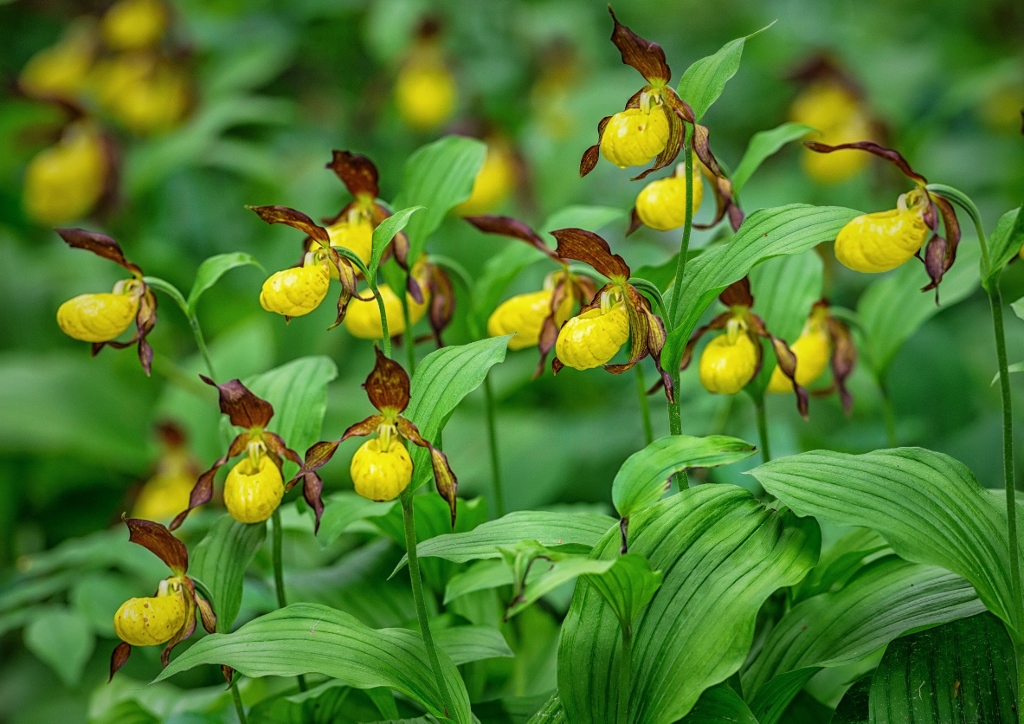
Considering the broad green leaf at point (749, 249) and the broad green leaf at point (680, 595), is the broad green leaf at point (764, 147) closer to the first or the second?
the broad green leaf at point (749, 249)

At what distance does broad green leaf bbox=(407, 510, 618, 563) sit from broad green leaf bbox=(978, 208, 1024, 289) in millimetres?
437

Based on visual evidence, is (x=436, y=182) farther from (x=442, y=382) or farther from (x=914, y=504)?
(x=914, y=504)

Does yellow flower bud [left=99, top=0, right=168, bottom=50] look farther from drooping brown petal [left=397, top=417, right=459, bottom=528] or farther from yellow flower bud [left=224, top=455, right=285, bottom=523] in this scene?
drooping brown petal [left=397, top=417, right=459, bottom=528]

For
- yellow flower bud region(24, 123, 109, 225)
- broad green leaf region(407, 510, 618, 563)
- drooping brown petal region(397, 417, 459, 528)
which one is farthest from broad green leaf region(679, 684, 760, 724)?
yellow flower bud region(24, 123, 109, 225)

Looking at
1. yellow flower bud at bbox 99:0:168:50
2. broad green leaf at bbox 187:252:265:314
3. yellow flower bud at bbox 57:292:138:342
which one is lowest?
yellow flower bud at bbox 57:292:138:342

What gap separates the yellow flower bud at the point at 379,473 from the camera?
84 centimetres

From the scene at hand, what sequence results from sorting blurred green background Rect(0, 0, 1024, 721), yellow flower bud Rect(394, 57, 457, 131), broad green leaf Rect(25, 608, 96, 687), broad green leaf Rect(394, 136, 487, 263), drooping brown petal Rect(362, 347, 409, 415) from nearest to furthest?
drooping brown petal Rect(362, 347, 409, 415)
broad green leaf Rect(394, 136, 487, 263)
broad green leaf Rect(25, 608, 96, 687)
blurred green background Rect(0, 0, 1024, 721)
yellow flower bud Rect(394, 57, 457, 131)

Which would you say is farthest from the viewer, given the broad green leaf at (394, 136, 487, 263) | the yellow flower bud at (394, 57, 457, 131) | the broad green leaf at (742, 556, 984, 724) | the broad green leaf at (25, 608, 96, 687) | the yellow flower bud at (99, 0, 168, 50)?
the yellow flower bud at (99, 0, 168, 50)

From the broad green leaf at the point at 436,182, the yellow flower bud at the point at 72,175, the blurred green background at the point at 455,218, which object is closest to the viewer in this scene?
the broad green leaf at the point at 436,182

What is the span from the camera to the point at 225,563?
1045mm

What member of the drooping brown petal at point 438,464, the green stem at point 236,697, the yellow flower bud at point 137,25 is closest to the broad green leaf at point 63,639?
the green stem at point 236,697

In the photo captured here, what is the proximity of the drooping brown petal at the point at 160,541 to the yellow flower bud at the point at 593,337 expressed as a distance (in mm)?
442

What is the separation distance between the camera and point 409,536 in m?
0.91

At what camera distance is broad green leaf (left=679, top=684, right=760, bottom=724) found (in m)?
0.91
